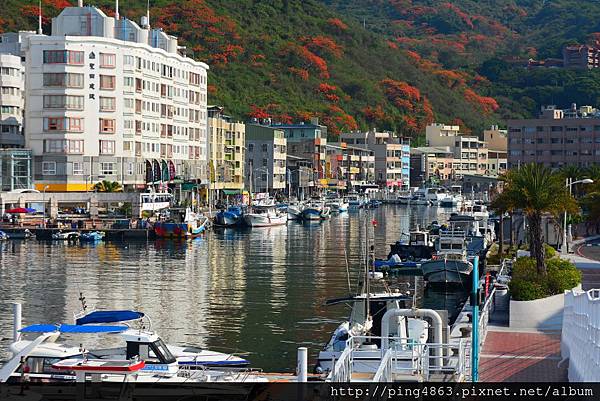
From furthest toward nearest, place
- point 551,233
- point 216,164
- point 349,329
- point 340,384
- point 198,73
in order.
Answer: point 216,164 → point 198,73 → point 551,233 → point 349,329 → point 340,384

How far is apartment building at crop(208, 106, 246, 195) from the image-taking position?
161m

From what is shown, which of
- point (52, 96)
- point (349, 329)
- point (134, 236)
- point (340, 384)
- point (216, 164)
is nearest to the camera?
point (340, 384)

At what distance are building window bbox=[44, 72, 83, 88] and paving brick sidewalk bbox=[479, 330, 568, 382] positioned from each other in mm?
91532

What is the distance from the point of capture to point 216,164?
163 m

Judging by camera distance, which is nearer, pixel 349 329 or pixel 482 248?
pixel 349 329

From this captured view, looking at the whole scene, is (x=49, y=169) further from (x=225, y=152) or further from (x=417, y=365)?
(x=417, y=365)

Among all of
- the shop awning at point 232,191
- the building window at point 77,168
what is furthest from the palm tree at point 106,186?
the shop awning at point 232,191

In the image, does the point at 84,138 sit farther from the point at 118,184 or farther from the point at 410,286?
the point at 410,286

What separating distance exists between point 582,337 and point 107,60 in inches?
4052

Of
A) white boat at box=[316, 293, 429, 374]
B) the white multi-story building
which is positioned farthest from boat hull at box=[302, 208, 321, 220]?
white boat at box=[316, 293, 429, 374]

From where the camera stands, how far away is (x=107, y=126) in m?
128

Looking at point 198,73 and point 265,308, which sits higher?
point 198,73

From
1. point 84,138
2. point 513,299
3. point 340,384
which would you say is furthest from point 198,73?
point 340,384

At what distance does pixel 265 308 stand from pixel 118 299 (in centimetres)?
891
